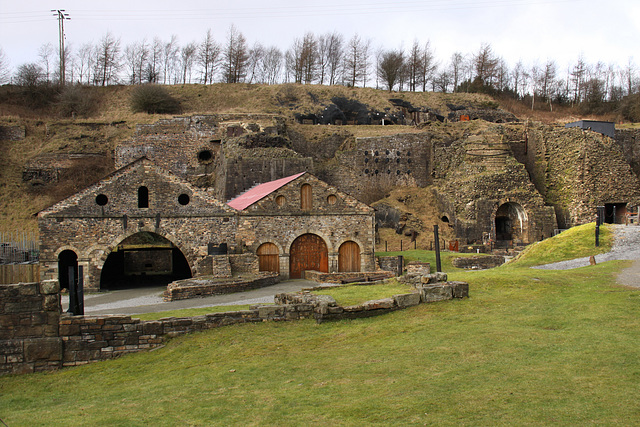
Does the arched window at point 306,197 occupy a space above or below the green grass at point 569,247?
above

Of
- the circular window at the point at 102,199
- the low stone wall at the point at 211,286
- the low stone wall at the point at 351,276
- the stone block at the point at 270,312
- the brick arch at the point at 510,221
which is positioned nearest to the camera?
the stone block at the point at 270,312

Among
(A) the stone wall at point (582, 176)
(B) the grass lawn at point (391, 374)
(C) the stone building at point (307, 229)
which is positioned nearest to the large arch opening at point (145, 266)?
(C) the stone building at point (307, 229)

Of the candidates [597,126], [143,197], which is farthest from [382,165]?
[143,197]

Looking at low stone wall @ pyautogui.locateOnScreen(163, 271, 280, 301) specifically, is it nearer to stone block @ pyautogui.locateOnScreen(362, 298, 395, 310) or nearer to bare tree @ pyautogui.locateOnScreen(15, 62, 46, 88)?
stone block @ pyautogui.locateOnScreen(362, 298, 395, 310)

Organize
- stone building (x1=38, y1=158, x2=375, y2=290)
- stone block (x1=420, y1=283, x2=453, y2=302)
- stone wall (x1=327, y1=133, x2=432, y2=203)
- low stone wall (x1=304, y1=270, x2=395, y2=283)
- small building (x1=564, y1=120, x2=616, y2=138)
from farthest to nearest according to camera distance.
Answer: stone wall (x1=327, y1=133, x2=432, y2=203), small building (x1=564, y1=120, x2=616, y2=138), stone building (x1=38, y1=158, x2=375, y2=290), low stone wall (x1=304, y1=270, x2=395, y2=283), stone block (x1=420, y1=283, x2=453, y2=302)

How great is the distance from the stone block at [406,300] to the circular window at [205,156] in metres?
36.9

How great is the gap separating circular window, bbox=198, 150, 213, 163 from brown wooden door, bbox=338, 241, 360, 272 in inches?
905

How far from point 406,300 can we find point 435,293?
0.87m

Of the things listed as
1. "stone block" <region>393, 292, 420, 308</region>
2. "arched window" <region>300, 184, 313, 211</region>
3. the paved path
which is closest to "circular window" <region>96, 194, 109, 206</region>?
the paved path

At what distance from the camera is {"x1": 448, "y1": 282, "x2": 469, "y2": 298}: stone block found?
14.2 meters

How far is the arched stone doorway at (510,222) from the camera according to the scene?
39.8 meters

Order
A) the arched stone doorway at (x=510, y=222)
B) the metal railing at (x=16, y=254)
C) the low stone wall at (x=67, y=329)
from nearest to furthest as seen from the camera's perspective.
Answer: the low stone wall at (x=67, y=329) → the metal railing at (x=16, y=254) → the arched stone doorway at (x=510, y=222)

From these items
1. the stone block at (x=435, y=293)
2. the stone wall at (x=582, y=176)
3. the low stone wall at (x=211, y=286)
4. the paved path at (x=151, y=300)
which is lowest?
the paved path at (x=151, y=300)

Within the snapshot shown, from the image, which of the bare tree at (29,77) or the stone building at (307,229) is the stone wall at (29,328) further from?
the bare tree at (29,77)
